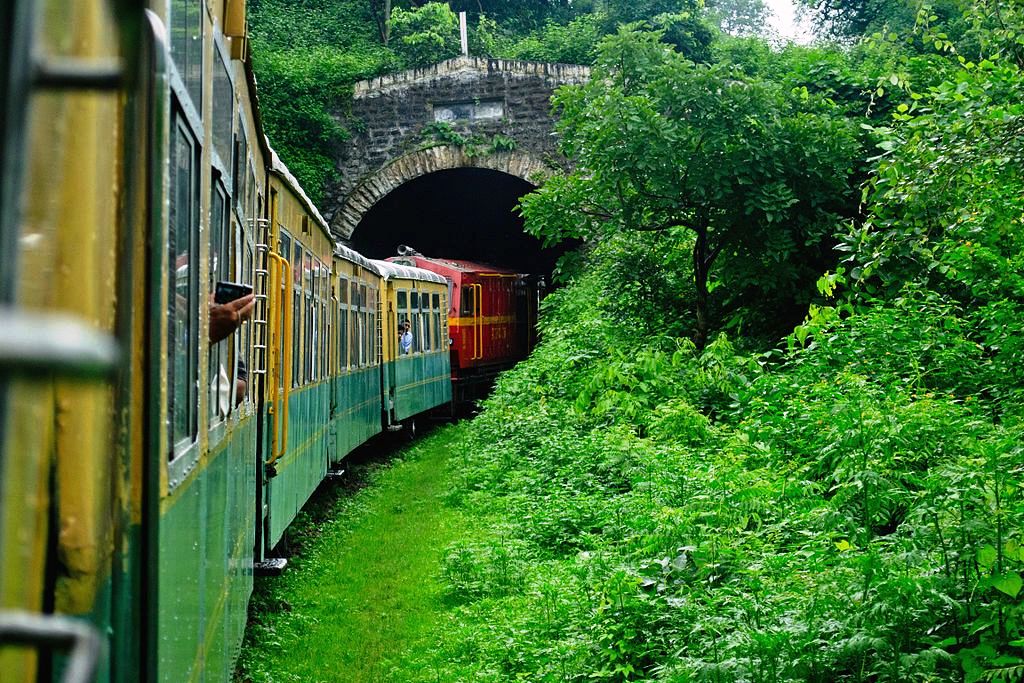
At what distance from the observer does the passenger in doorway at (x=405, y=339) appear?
15.6 metres

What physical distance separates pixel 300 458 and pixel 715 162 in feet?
21.6

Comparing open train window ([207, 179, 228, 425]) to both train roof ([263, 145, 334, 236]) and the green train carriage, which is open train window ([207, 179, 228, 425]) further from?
train roof ([263, 145, 334, 236])

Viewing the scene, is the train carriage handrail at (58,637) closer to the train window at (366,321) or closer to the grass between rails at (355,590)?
the grass between rails at (355,590)

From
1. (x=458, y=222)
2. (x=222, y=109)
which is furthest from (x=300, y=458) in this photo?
(x=458, y=222)

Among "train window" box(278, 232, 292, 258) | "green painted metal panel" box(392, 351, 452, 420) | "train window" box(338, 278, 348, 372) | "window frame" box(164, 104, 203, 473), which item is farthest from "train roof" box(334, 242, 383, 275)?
"window frame" box(164, 104, 203, 473)

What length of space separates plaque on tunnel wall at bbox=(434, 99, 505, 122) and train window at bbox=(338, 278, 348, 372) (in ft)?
43.9

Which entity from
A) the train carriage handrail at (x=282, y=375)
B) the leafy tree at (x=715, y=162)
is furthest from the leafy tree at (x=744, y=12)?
the train carriage handrail at (x=282, y=375)

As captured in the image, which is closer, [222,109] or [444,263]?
[222,109]

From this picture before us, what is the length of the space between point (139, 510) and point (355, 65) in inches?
981

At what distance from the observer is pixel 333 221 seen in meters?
25.2

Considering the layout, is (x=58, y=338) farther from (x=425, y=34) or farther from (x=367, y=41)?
(x=367, y=41)

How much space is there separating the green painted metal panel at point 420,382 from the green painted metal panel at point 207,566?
10.0 meters

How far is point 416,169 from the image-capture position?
80.4 ft

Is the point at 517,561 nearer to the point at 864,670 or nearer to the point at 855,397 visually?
the point at 855,397
